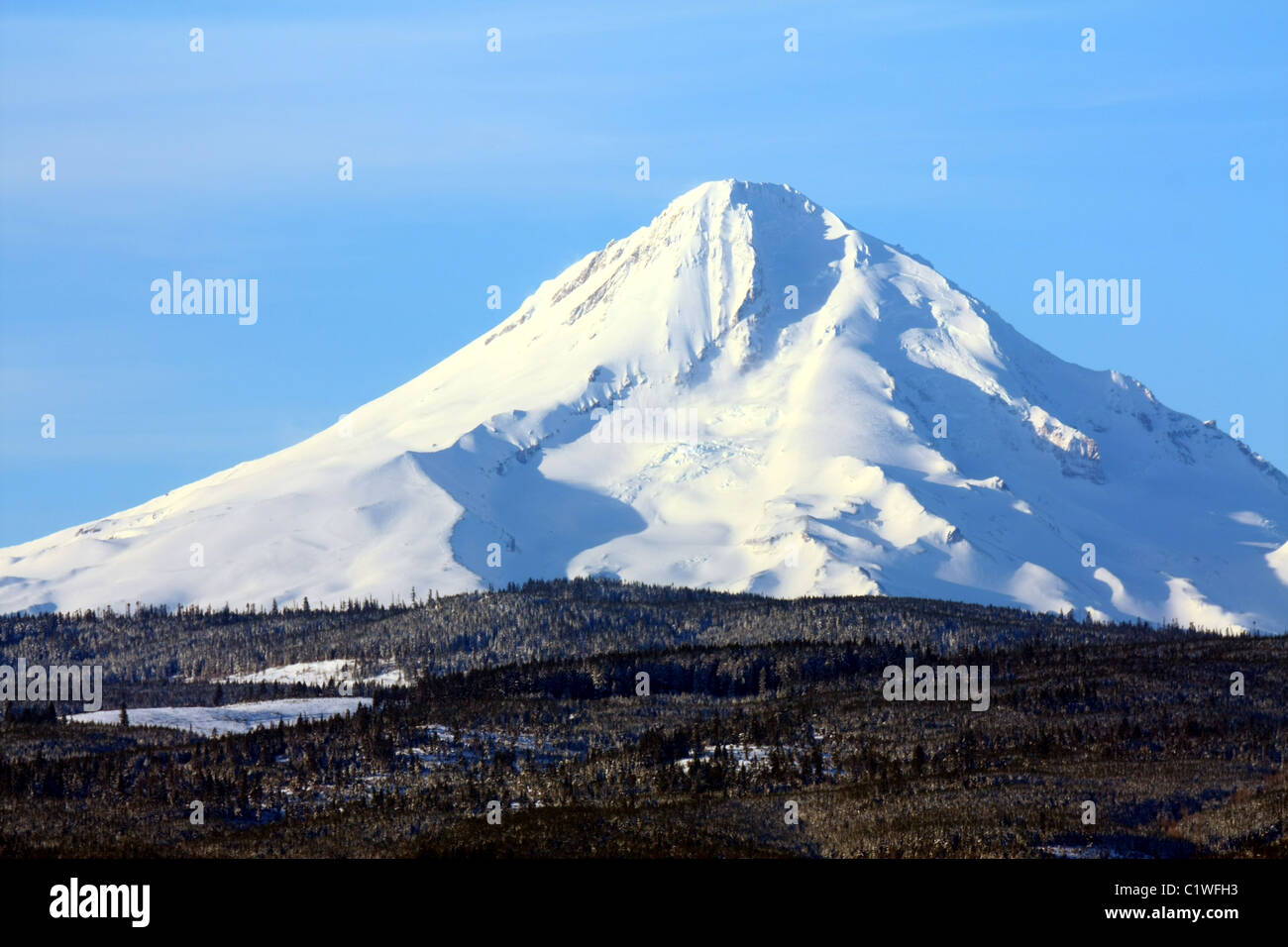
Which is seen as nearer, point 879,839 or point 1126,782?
point 879,839

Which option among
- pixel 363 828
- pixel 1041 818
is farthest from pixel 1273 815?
pixel 363 828
